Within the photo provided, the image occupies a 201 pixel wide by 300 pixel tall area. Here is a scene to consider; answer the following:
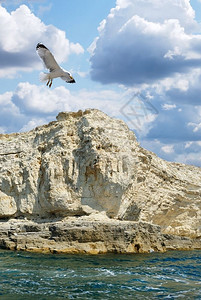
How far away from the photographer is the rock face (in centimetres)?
2258

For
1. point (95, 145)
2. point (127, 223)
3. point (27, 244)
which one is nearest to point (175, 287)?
point (127, 223)

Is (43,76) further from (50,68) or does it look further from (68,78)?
(68,78)

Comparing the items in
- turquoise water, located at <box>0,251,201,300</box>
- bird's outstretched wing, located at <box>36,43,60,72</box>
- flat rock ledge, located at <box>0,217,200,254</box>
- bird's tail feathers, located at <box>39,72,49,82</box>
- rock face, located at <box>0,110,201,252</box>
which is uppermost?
bird's outstretched wing, located at <box>36,43,60,72</box>

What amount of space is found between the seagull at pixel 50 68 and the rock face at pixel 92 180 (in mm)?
7301

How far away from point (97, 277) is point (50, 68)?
7.71 meters

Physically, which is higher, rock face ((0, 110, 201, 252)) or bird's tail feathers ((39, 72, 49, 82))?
bird's tail feathers ((39, 72, 49, 82))

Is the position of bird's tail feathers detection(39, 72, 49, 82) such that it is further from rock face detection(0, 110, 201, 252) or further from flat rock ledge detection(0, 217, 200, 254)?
rock face detection(0, 110, 201, 252)

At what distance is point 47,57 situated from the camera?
1541 cm

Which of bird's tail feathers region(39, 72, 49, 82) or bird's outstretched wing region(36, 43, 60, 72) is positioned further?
bird's tail feathers region(39, 72, 49, 82)

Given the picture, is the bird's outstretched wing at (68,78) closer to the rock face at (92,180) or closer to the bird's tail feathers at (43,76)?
the bird's tail feathers at (43,76)

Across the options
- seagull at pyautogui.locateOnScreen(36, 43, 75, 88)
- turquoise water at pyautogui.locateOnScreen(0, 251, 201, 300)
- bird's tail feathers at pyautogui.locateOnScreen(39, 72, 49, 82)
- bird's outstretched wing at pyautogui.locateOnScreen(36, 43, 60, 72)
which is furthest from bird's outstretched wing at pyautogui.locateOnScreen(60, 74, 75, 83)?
turquoise water at pyautogui.locateOnScreen(0, 251, 201, 300)

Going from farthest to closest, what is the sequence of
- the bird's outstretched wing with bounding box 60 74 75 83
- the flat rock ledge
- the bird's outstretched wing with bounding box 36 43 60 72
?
1. the flat rock ledge
2. the bird's outstretched wing with bounding box 60 74 75 83
3. the bird's outstretched wing with bounding box 36 43 60 72

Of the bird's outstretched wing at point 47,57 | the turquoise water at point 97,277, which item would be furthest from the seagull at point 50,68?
the turquoise water at point 97,277

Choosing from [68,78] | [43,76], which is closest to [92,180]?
[68,78]
